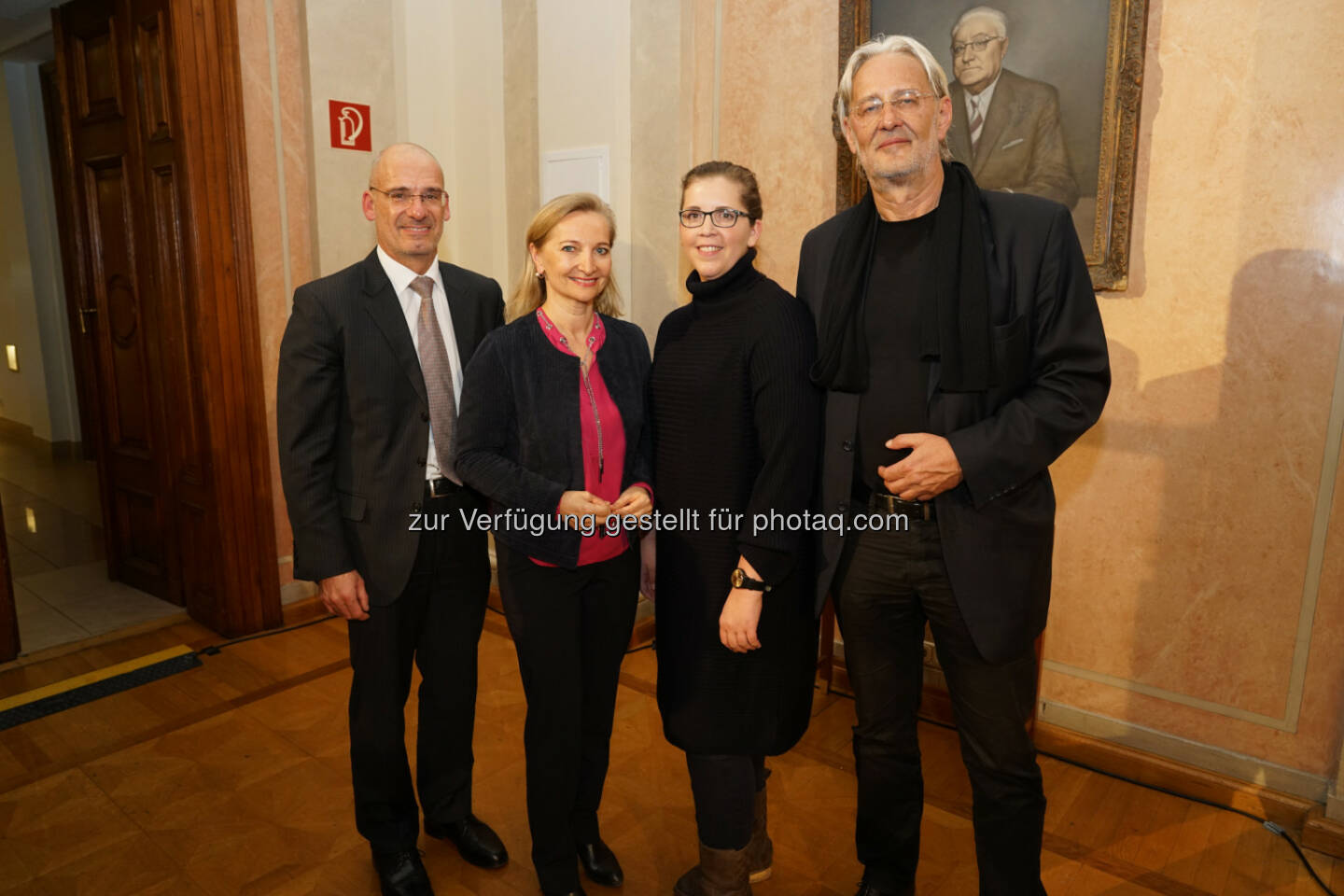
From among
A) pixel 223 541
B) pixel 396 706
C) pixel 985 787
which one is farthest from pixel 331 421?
pixel 223 541

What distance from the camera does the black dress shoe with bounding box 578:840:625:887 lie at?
81.9 inches

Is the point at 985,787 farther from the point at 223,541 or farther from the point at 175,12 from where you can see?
the point at 175,12

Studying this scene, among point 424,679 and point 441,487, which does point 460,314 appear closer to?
point 441,487

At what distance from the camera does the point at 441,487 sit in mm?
2008

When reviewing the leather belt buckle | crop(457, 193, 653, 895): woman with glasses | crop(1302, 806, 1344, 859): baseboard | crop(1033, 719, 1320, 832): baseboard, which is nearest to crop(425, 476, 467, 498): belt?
the leather belt buckle

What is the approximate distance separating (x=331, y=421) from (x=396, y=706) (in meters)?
0.69

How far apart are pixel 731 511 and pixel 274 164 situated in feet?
8.79

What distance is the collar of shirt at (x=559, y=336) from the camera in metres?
1.82

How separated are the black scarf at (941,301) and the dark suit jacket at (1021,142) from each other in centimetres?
95

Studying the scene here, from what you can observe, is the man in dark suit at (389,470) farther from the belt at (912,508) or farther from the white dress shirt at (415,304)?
the belt at (912,508)

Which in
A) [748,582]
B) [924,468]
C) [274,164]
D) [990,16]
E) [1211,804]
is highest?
[990,16]

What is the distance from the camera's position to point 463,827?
221cm

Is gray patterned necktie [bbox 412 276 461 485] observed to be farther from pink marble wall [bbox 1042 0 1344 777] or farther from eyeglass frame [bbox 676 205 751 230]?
pink marble wall [bbox 1042 0 1344 777]

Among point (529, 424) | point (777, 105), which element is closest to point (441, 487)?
point (529, 424)
